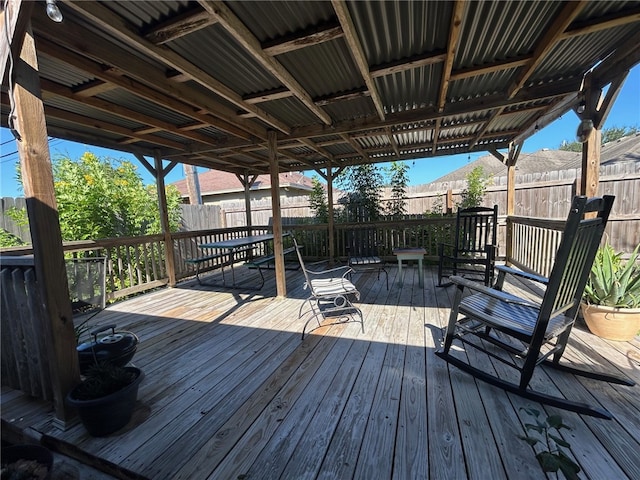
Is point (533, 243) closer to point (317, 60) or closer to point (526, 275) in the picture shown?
point (526, 275)

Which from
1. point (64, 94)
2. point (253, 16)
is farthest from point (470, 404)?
point (64, 94)

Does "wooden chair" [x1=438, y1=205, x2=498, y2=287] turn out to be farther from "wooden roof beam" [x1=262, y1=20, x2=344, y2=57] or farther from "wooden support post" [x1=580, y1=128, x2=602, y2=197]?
"wooden roof beam" [x1=262, y1=20, x2=344, y2=57]

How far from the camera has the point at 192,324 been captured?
2.97 metres

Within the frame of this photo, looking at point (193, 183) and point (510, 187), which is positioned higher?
point (193, 183)

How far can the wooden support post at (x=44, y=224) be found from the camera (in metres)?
1.36

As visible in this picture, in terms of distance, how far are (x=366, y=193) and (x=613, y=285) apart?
4.66 metres

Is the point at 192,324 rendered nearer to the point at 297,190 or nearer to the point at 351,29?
the point at 351,29

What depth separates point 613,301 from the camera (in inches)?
84.2

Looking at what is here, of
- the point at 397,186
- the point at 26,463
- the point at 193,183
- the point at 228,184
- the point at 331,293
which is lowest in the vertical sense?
the point at 26,463

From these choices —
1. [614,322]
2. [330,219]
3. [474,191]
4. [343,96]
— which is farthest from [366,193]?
[614,322]

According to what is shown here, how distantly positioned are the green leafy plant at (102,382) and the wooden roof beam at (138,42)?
6.30 feet

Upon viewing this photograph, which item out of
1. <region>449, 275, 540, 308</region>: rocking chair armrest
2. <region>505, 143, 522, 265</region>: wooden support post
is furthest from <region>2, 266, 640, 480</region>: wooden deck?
<region>505, 143, 522, 265</region>: wooden support post

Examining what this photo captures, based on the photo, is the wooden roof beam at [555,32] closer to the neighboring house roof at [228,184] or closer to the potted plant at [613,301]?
the potted plant at [613,301]

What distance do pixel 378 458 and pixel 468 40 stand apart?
2.67 meters
